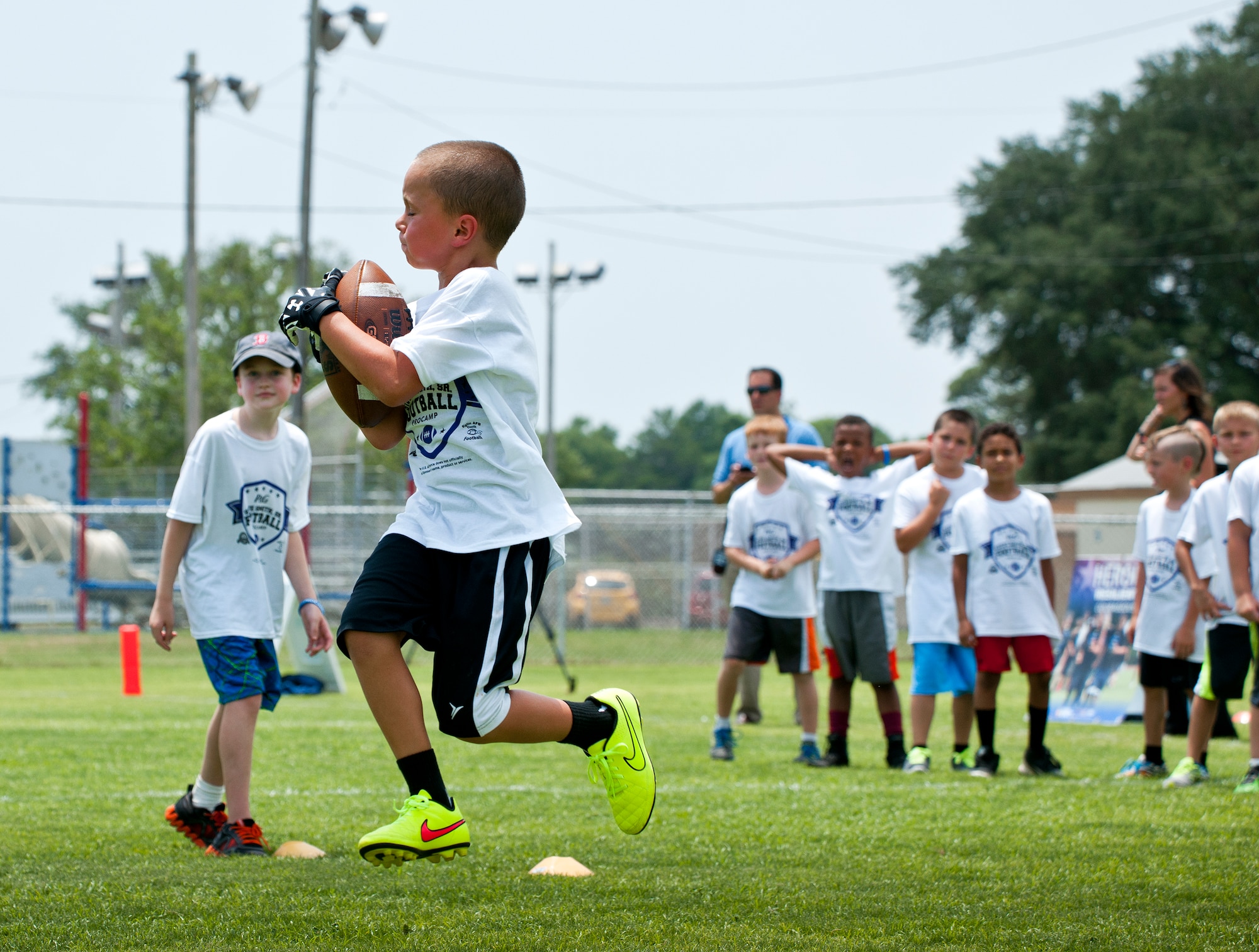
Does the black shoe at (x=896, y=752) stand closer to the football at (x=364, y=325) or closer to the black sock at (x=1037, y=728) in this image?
the black sock at (x=1037, y=728)

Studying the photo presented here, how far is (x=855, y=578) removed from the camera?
7.41 metres

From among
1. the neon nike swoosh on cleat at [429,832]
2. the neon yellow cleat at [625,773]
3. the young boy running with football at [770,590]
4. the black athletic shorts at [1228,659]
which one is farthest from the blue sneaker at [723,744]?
the neon nike swoosh on cleat at [429,832]

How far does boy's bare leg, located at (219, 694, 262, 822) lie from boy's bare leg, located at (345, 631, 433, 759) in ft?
5.11

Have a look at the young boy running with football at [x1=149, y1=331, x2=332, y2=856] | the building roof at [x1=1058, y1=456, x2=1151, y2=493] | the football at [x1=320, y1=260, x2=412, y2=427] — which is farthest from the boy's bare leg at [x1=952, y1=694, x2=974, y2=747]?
the building roof at [x1=1058, y1=456, x2=1151, y2=493]

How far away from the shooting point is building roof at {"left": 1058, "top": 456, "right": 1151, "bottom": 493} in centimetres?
2992

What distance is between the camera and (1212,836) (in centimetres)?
488

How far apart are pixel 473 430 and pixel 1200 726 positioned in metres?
4.80

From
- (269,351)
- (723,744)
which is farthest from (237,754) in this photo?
(723,744)

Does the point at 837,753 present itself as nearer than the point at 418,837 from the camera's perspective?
No

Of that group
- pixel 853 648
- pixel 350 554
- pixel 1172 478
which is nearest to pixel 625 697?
pixel 853 648

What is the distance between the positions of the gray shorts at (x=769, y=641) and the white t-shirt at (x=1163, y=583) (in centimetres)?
180

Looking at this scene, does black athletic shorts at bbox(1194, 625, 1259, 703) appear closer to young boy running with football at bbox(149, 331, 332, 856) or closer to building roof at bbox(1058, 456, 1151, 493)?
young boy running with football at bbox(149, 331, 332, 856)

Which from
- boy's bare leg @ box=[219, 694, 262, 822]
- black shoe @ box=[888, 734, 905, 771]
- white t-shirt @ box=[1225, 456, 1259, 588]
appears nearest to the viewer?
boy's bare leg @ box=[219, 694, 262, 822]

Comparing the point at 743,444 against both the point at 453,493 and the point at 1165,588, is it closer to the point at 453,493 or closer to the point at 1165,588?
the point at 1165,588
